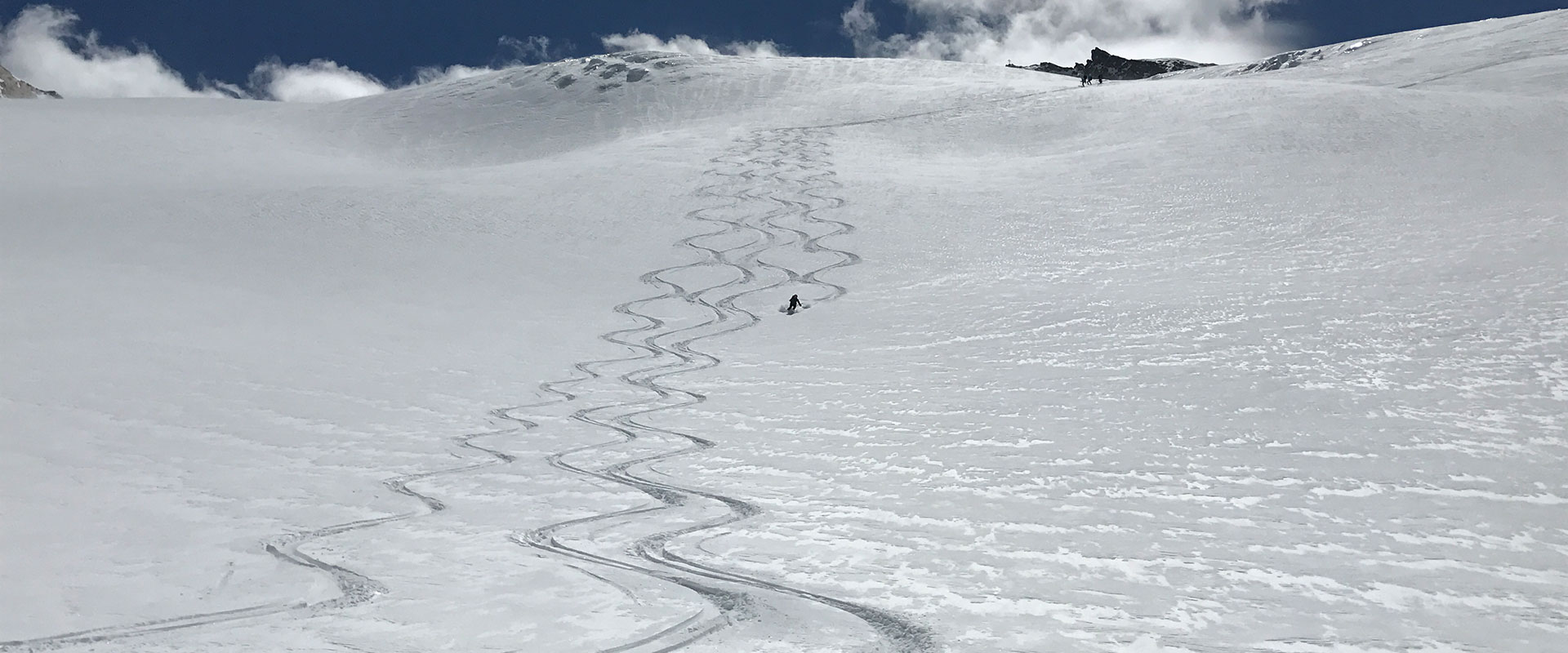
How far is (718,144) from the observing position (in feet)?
73.0

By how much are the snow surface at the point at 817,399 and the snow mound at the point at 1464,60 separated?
12.3 ft

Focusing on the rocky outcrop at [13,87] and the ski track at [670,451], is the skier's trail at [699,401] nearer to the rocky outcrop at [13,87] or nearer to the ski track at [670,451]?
the ski track at [670,451]

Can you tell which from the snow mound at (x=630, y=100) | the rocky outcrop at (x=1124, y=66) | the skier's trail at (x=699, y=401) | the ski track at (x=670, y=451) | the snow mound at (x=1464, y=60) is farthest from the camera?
the rocky outcrop at (x=1124, y=66)

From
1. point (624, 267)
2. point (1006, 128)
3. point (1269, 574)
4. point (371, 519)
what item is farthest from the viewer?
point (1006, 128)

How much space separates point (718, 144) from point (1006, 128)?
259 inches

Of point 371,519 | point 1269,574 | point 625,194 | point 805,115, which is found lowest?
point 1269,574

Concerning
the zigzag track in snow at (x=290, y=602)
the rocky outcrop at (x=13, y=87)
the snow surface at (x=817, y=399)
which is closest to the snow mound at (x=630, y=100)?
the snow surface at (x=817, y=399)

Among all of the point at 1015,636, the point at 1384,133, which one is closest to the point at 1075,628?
the point at 1015,636

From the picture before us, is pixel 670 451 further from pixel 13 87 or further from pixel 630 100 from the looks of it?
pixel 13 87

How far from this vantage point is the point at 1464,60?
23844mm

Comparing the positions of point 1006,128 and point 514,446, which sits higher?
point 1006,128

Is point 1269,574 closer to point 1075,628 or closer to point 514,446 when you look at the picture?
point 1075,628

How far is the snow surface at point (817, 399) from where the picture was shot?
11.8 ft

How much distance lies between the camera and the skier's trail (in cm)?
354
